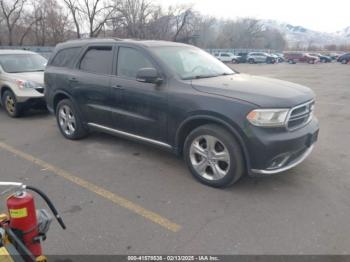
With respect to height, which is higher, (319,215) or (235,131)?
(235,131)

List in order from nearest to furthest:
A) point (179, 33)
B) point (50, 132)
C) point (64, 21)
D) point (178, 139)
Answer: point (178, 139)
point (50, 132)
point (64, 21)
point (179, 33)

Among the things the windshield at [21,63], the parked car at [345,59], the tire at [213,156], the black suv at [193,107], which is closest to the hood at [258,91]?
the black suv at [193,107]

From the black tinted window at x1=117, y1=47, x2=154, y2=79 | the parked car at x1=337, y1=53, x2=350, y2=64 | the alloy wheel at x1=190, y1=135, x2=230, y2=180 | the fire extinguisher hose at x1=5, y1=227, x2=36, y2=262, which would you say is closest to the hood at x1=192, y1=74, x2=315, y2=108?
the alloy wheel at x1=190, y1=135, x2=230, y2=180

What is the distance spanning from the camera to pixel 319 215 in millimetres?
3100

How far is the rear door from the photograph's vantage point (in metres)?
4.70

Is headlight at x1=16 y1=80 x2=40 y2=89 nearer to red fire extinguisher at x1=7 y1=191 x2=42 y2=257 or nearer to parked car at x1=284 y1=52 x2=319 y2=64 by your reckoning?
red fire extinguisher at x1=7 y1=191 x2=42 y2=257

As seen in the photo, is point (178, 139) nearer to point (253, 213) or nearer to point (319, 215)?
point (253, 213)

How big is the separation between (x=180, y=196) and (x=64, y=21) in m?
46.8

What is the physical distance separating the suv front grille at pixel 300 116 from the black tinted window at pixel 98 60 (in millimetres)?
2776

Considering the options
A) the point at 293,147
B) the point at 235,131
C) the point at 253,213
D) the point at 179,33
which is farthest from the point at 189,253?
the point at 179,33

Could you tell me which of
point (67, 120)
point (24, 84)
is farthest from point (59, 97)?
point (24, 84)

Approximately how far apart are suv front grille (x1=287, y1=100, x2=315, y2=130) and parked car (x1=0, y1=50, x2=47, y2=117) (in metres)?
5.87

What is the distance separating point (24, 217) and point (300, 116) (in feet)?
10.1

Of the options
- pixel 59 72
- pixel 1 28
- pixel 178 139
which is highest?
pixel 1 28
